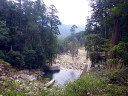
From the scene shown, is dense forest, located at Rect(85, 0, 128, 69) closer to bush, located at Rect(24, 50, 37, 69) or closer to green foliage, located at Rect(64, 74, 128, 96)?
green foliage, located at Rect(64, 74, 128, 96)

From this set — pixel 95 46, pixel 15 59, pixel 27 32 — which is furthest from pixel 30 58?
pixel 95 46

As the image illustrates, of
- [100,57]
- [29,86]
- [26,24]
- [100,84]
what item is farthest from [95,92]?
[26,24]

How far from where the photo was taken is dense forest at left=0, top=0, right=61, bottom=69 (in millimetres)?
12648

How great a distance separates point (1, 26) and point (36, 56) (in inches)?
220

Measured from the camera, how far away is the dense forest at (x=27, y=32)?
498 inches

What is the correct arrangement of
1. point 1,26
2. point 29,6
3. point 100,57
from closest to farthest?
point 100,57 → point 1,26 → point 29,6

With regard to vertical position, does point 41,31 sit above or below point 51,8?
below

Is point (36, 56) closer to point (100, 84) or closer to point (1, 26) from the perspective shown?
point (1, 26)

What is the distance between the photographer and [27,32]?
1580 cm

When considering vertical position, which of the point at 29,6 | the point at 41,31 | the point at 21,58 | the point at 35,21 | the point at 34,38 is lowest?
the point at 21,58

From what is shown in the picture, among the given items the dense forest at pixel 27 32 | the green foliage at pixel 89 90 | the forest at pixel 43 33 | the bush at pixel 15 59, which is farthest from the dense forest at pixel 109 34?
the bush at pixel 15 59

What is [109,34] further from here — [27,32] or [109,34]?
[27,32]

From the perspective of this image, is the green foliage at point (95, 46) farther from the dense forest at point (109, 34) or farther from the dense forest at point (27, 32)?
the dense forest at point (27, 32)

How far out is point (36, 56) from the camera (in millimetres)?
15000
